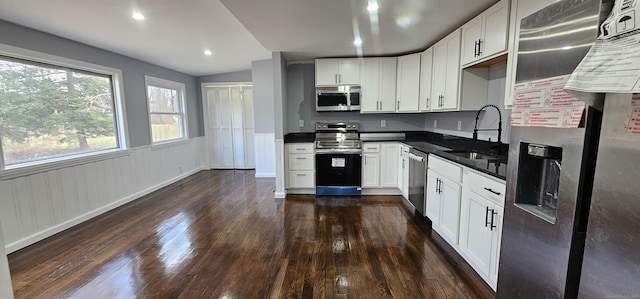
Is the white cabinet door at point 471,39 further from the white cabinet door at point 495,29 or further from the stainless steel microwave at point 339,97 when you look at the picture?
the stainless steel microwave at point 339,97

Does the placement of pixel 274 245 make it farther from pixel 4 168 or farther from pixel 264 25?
pixel 4 168

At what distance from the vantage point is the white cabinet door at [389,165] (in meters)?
3.92

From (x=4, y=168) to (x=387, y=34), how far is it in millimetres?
4133

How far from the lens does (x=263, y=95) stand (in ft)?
16.9

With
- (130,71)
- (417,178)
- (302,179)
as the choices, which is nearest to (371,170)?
(417,178)

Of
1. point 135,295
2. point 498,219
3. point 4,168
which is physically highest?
point 4,168

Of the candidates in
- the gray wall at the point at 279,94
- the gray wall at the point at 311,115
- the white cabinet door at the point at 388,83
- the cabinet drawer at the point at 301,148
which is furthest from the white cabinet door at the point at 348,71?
the cabinet drawer at the point at 301,148

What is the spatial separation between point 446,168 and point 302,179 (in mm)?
2253

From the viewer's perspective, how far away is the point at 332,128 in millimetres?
4445

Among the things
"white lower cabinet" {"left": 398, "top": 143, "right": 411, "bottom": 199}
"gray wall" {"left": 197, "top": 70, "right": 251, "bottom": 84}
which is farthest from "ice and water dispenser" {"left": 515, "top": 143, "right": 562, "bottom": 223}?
"gray wall" {"left": 197, "top": 70, "right": 251, "bottom": 84}

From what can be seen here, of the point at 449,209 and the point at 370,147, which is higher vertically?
the point at 370,147

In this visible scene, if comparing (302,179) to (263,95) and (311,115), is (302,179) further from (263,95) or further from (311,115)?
(263,95)

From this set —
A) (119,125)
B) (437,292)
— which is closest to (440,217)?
(437,292)

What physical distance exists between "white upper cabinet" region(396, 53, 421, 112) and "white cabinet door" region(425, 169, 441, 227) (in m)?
1.43
